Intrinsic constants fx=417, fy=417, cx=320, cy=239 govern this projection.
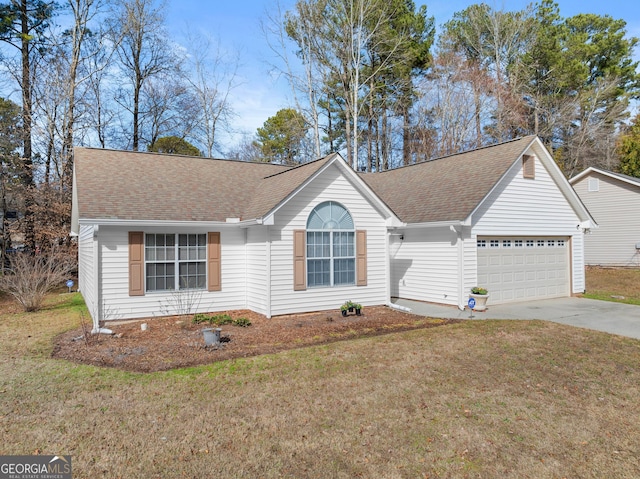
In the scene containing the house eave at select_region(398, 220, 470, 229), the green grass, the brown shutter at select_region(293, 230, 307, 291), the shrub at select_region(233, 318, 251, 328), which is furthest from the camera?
the green grass

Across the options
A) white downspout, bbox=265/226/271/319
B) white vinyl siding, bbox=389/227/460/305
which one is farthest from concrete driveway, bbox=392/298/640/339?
white downspout, bbox=265/226/271/319

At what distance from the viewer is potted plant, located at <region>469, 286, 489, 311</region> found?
39.5 ft

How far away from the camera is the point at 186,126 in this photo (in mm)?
28953

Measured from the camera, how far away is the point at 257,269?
11.4 metres

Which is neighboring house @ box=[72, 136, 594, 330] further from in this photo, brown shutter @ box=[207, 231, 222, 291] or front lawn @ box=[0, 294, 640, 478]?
front lawn @ box=[0, 294, 640, 478]

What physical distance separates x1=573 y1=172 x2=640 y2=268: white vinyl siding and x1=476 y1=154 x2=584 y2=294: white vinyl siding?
8976 millimetres

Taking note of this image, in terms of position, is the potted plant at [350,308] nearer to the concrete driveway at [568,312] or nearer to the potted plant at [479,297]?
the concrete driveway at [568,312]

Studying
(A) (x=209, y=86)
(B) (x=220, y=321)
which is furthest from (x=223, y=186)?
(A) (x=209, y=86)

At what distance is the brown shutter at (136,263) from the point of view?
10.4 metres

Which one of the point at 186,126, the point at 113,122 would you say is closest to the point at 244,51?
the point at 186,126

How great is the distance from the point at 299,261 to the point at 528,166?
854 cm

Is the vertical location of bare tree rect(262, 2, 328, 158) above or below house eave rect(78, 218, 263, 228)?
above

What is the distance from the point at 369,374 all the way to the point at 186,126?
86.8ft

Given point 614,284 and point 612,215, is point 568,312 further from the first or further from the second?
point 612,215
